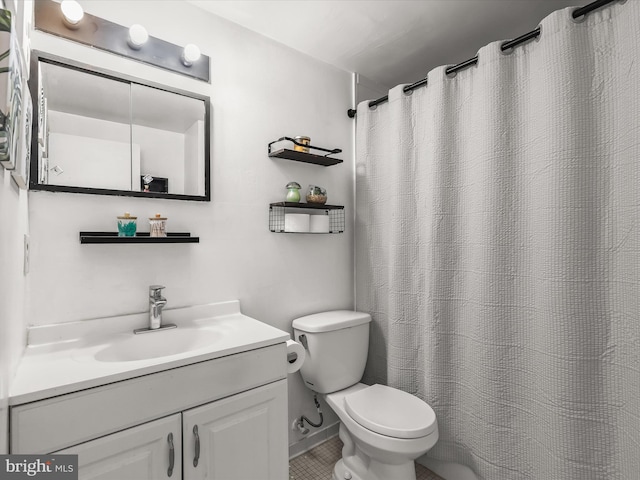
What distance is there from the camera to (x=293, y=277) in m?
1.87

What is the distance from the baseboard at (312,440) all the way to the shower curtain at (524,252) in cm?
49

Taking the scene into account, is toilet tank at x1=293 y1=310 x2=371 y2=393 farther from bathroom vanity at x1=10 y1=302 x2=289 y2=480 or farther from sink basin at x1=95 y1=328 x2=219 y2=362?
sink basin at x1=95 y1=328 x2=219 y2=362

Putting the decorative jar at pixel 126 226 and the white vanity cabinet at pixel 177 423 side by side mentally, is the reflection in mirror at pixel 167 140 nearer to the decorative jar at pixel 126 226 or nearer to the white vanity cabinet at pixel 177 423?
the decorative jar at pixel 126 226

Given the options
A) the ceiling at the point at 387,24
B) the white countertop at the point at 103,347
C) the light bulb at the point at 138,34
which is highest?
the ceiling at the point at 387,24

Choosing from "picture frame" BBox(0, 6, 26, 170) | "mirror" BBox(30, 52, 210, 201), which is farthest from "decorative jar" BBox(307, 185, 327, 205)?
"picture frame" BBox(0, 6, 26, 170)

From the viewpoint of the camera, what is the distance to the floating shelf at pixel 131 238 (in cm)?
120

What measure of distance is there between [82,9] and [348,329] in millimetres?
1815

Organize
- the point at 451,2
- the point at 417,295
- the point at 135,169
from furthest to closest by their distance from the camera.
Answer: the point at 417,295 → the point at 451,2 → the point at 135,169

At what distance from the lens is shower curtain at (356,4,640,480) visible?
1164mm

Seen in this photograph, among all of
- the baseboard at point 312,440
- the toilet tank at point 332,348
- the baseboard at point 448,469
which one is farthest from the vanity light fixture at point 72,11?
the baseboard at point 448,469

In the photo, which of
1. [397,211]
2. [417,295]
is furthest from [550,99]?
[417,295]

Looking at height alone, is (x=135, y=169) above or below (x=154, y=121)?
below

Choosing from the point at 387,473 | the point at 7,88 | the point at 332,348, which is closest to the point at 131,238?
the point at 7,88

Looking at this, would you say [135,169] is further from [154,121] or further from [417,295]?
[417,295]
